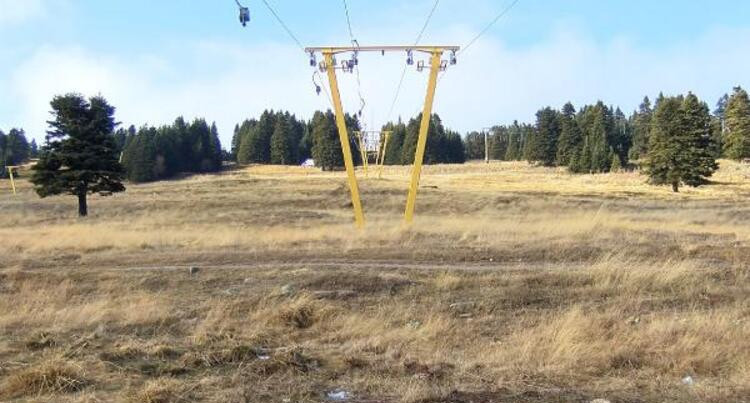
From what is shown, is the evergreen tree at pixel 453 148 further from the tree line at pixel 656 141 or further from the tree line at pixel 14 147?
the tree line at pixel 14 147

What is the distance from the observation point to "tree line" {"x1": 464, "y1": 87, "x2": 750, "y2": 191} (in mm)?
66625

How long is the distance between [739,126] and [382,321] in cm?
9197

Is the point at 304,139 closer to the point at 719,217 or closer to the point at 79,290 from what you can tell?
the point at 719,217

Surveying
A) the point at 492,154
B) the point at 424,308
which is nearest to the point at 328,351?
the point at 424,308

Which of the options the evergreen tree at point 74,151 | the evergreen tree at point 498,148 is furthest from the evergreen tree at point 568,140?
the evergreen tree at point 74,151

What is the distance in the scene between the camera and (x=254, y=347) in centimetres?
706

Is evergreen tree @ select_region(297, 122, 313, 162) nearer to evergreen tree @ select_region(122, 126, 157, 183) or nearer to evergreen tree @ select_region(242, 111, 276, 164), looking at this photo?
evergreen tree @ select_region(242, 111, 276, 164)

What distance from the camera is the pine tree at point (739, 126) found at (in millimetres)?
86125

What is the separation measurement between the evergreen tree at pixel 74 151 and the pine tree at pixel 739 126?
7787 centimetres

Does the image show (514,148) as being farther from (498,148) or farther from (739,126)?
(739,126)

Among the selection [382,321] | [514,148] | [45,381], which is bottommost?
[382,321]

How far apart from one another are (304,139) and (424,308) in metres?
138

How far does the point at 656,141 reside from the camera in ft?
224

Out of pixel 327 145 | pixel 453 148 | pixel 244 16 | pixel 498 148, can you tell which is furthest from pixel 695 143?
pixel 498 148
